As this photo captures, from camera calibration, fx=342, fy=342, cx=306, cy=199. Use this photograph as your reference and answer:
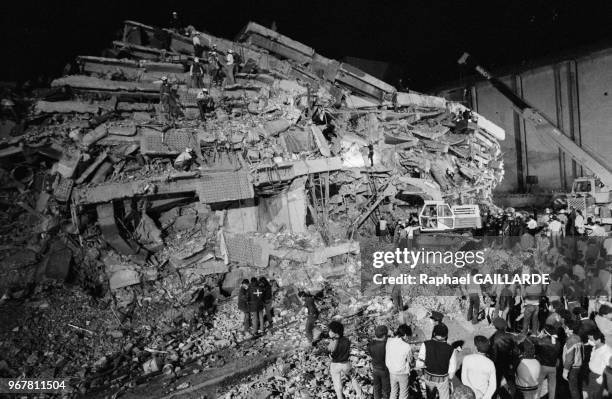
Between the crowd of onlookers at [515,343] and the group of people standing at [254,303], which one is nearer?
the crowd of onlookers at [515,343]

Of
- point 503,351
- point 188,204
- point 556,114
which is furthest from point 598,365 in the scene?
point 556,114

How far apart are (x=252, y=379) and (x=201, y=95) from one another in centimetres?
893

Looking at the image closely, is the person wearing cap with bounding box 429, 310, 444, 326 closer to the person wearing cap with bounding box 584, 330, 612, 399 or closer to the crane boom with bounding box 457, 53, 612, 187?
the person wearing cap with bounding box 584, 330, 612, 399

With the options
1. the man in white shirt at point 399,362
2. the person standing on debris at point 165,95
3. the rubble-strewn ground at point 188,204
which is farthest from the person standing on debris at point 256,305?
the person standing on debris at point 165,95

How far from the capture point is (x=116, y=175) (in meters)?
9.70

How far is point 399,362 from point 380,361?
27 cm

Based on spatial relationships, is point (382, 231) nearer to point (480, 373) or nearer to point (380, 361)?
point (380, 361)

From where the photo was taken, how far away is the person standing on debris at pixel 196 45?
13341 mm

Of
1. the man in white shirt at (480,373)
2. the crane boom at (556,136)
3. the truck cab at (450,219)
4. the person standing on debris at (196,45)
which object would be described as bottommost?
the man in white shirt at (480,373)

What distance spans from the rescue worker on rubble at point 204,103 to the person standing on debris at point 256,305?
21.5 ft

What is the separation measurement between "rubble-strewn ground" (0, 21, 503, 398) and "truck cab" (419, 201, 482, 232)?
4.03 ft

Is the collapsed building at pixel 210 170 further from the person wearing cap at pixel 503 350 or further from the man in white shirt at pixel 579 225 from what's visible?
the person wearing cap at pixel 503 350

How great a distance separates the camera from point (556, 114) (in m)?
20.7

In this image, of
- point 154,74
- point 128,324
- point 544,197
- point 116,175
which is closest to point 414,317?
point 128,324
